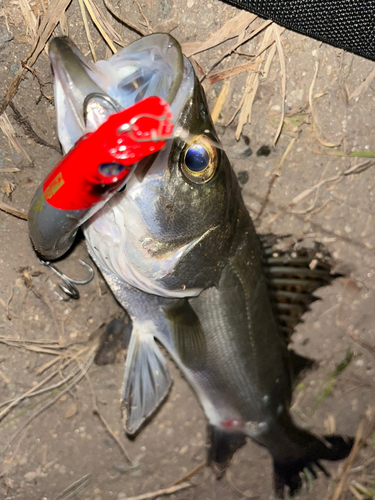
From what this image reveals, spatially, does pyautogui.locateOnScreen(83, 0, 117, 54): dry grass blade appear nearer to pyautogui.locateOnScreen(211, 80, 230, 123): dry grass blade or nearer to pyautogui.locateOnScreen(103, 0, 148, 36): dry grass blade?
pyautogui.locateOnScreen(103, 0, 148, 36): dry grass blade

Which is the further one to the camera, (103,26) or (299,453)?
(299,453)

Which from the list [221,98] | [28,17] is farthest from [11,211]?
[221,98]

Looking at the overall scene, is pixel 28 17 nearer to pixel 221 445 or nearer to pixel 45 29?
pixel 45 29

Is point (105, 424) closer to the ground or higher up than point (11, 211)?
closer to the ground

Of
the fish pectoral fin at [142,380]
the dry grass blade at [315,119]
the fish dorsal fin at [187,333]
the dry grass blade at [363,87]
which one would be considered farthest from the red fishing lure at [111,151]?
the dry grass blade at [363,87]

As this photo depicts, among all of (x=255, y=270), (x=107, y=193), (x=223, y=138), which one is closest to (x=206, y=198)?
(x=107, y=193)

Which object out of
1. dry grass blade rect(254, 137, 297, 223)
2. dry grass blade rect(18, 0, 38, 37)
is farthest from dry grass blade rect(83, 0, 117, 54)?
dry grass blade rect(254, 137, 297, 223)
